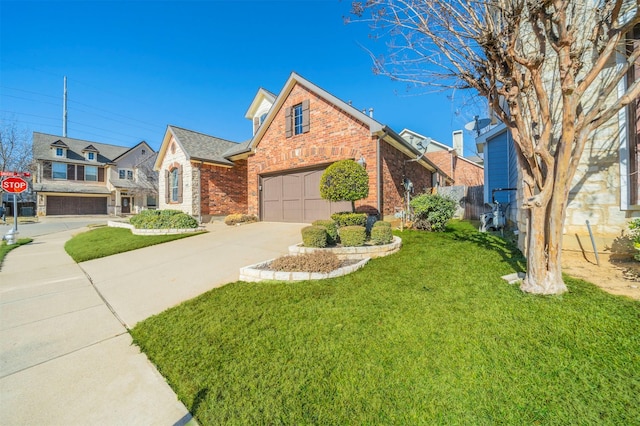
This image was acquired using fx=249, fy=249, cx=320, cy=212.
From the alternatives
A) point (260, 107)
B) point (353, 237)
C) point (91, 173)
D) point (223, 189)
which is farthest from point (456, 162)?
point (91, 173)

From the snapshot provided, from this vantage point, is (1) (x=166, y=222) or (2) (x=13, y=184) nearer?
(2) (x=13, y=184)

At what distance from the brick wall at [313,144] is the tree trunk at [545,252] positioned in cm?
526

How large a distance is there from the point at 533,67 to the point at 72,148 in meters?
42.0

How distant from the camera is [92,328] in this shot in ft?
10.3

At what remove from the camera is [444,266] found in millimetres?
4637

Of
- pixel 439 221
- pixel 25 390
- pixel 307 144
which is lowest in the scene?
Result: pixel 25 390

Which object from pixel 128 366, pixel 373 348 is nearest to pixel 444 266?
pixel 373 348

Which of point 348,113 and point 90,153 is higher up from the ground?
point 90,153

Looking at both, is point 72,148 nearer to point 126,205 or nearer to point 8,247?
point 126,205

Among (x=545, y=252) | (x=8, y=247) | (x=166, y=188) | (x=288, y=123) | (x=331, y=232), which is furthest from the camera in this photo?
(x=166, y=188)

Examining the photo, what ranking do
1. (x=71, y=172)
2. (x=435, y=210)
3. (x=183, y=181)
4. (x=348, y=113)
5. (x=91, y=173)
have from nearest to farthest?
(x=435, y=210) → (x=348, y=113) → (x=183, y=181) → (x=71, y=172) → (x=91, y=173)

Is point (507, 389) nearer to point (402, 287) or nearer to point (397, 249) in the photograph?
point (402, 287)

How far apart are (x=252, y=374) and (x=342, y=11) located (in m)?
5.28

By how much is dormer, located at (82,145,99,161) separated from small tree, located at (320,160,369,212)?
36.1 metres
